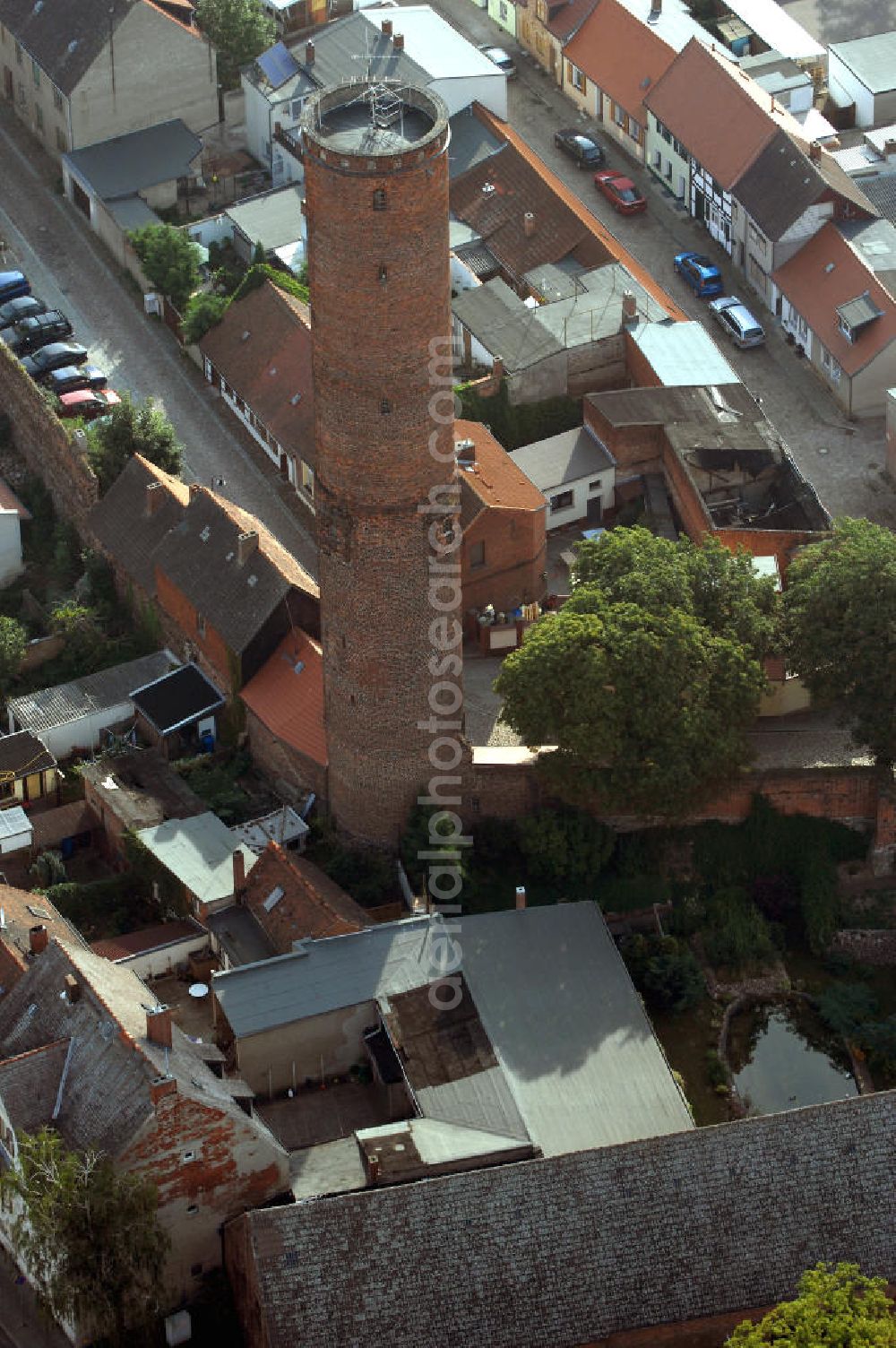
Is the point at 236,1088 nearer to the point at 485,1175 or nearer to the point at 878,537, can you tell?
the point at 485,1175

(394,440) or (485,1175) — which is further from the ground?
(394,440)

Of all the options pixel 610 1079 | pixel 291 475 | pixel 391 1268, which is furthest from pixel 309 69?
pixel 391 1268

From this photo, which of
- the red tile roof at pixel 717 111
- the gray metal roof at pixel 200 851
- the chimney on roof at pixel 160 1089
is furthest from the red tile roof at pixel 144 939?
the red tile roof at pixel 717 111

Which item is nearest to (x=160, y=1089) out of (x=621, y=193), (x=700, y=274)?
(x=700, y=274)

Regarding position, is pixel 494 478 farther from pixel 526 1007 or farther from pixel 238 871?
pixel 526 1007

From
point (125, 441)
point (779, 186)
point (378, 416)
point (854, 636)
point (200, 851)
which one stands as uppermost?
point (378, 416)

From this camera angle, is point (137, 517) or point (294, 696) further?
point (137, 517)

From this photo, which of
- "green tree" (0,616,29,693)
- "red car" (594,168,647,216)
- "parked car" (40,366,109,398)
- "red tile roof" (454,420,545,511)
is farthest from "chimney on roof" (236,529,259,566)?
"red car" (594,168,647,216)

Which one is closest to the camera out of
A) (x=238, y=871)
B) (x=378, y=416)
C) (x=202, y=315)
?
(x=378, y=416)
